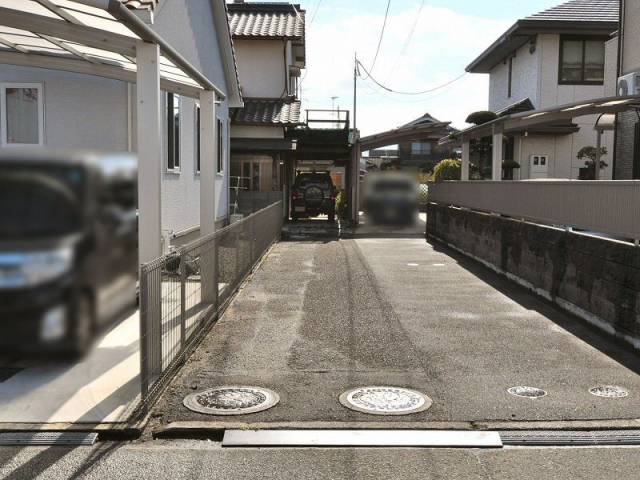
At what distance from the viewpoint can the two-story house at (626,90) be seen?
17766mm

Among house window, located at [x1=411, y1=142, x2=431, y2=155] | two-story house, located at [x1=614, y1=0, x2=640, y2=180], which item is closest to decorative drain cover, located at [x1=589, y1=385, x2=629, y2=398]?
house window, located at [x1=411, y1=142, x2=431, y2=155]

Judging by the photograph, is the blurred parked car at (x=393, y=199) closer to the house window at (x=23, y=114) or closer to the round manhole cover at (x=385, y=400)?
the house window at (x=23, y=114)

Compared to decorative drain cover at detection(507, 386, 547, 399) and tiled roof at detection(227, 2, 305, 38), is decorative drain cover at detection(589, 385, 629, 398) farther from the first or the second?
tiled roof at detection(227, 2, 305, 38)

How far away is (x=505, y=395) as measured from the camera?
6.70m

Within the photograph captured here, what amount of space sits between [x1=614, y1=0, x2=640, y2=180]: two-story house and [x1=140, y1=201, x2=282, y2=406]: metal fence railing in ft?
36.8

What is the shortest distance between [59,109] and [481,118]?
19118 millimetres

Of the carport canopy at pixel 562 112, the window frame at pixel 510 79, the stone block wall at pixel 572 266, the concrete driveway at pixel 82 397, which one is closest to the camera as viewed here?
the concrete driveway at pixel 82 397

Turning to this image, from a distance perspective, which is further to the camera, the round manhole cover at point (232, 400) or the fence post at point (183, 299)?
the fence post at point (183, 299)

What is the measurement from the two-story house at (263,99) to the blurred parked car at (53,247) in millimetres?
26539

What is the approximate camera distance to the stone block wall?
8539 mm

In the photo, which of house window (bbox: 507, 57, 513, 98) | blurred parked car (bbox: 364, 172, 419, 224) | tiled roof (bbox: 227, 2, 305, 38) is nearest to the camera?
blurred parked car (bbox: 364, 172, 419, 224)

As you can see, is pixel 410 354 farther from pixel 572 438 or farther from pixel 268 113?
pixel 268 113

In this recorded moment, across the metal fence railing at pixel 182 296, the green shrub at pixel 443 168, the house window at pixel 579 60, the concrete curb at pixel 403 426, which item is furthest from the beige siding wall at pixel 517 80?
the concrete curb at pixel 403 426

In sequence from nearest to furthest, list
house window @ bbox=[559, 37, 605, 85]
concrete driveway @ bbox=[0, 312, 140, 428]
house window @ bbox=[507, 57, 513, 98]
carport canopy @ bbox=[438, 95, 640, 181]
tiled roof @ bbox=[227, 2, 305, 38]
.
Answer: concrete driveway @ bbox=[0, 312, 140, 428], carport canopy @ bbox=[438, 95, 640, 181], house window @ bbox=[559, 37, 605, 85], tiled roof @ bbox=[227, 2, 305, 38], house window @ bbox=[507, 57, 513, 98]
